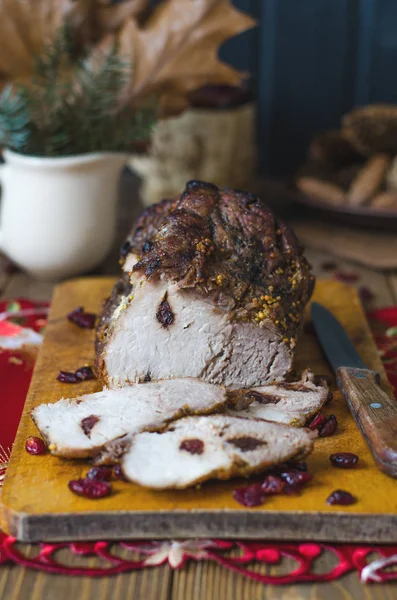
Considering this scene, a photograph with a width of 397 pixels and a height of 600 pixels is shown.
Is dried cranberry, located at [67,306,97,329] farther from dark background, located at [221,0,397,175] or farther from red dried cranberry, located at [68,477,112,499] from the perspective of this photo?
dark background, located at [221,0,397,175]

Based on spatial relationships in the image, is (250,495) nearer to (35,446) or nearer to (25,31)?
(35,446)

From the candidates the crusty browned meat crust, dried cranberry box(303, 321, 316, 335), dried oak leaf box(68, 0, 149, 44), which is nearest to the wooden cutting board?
the crusty browned meat crust

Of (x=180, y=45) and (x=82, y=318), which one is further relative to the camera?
(x=180, y=45)

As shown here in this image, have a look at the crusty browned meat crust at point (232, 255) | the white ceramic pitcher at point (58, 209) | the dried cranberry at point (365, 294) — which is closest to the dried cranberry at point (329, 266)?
the dried cranberry at point (365, 294)

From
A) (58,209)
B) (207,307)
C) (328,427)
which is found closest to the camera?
(328,427)

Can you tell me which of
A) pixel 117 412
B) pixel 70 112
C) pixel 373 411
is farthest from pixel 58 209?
pixel 373 411

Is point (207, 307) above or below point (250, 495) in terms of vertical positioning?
above
